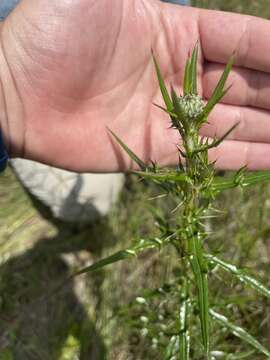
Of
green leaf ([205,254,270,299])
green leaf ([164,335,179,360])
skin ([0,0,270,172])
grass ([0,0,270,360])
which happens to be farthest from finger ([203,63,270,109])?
green leaf ([164,335,179,360])

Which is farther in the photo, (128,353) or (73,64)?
(128,353)

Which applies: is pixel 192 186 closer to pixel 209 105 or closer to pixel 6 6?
pixel 209 105

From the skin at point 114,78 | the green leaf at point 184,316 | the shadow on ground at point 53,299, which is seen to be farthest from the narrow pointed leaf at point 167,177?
the shadow on ground at point 53,299

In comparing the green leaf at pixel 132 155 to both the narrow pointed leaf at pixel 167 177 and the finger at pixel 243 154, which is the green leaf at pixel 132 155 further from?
the finger at pixel 243 154

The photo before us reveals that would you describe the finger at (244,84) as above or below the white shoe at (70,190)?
above

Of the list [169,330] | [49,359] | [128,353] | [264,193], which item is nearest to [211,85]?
[264,193]

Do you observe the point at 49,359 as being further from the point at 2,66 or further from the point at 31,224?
the point at 2,66
